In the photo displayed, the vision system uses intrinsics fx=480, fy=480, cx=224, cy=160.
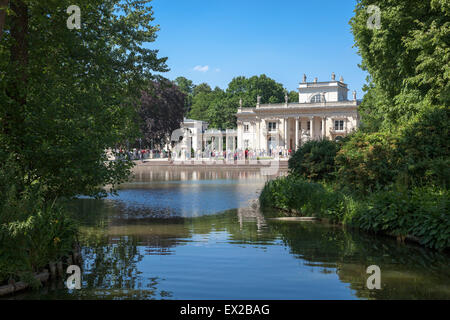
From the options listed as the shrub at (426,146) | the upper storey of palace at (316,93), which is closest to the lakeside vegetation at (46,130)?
the shrub at (426,146)

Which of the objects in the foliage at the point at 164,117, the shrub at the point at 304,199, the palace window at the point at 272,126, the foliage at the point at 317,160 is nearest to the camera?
the shrub at the point at 304,199

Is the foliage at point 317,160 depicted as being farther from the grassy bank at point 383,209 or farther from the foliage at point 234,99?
the foliage at point 234,99

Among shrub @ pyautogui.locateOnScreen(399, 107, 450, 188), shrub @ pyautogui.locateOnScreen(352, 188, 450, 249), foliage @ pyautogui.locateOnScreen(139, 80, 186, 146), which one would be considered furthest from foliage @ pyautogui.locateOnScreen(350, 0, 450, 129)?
foliage @ pyautogui.locateOnScreen(139, 80, 186, 146)

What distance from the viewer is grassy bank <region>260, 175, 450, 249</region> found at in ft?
35.1

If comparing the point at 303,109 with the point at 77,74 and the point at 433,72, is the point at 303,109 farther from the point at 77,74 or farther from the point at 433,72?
the point at 77,74

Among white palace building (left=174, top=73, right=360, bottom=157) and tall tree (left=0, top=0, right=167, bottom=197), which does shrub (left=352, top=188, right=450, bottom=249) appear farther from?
white palace building (left=174, top=73, right=360, bottom=157)

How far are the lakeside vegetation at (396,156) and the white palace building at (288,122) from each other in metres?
56.7

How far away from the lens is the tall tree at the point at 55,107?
33.3 ft

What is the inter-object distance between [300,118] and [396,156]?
69.9m

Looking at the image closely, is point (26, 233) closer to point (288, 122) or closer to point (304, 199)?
point (304, 199)

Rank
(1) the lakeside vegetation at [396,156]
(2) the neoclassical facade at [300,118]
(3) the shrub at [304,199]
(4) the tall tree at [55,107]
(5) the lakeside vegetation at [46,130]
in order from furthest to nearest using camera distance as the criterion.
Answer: (2) the neoclassical facade at [300,118] < (3) the shrub at [304,199] < (1) the lakeside vegetation at [396,156] < (4) the tall tree at [55,107] < (5) the lakeside vegetation at [46,130]

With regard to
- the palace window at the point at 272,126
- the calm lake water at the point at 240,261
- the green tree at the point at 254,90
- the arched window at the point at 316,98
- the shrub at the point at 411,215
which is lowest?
the calm lake water at the point at 240,261

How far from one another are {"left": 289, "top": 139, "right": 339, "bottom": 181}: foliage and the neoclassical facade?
200 ft

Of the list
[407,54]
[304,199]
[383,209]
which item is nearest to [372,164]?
[383,209]
